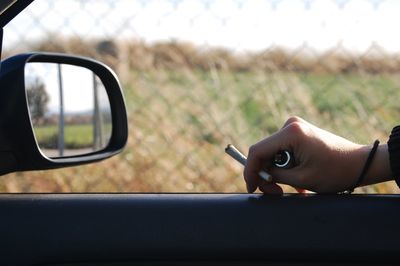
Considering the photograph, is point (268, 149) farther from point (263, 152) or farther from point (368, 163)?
point (368, 163)

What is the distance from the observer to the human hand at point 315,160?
1281 millimetres

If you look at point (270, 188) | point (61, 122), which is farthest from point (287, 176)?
point (61, 122)

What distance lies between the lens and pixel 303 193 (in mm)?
1369

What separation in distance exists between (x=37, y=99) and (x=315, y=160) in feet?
1.63

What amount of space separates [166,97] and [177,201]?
3004 millimetres

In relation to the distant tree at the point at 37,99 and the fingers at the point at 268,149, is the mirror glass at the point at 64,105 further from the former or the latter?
the fingers at the point at 268,149

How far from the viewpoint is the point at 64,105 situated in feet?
4.78

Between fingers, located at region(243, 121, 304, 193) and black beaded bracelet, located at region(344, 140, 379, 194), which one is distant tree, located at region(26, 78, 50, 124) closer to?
fingers, located at region(243, 121, 304, 193)

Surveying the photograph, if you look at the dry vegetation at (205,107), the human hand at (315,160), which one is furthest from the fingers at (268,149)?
the dry vegetation at (205,107)

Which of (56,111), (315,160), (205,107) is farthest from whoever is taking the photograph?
(205,107)

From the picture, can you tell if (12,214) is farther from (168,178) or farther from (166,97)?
(166,97)

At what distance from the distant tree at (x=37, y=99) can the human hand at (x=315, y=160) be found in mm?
377

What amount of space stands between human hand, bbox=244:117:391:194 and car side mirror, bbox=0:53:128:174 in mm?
287

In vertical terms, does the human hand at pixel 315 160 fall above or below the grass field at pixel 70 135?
below
